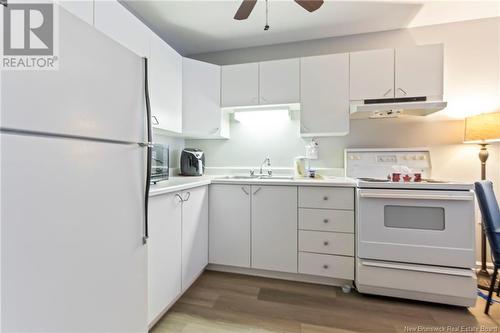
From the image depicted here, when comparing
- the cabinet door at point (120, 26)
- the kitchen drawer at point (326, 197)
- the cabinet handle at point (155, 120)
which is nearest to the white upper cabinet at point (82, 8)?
the cabinet door at point (120, 26)

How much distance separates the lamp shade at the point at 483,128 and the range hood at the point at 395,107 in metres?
0.32

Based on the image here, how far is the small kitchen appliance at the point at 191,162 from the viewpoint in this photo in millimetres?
2395

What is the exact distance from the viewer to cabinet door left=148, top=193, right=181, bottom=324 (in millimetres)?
1296

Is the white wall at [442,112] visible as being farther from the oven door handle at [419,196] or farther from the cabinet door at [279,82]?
the oven door handle at [419,196]

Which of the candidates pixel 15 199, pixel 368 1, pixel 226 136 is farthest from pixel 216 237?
pixel 368 1

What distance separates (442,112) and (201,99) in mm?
2390

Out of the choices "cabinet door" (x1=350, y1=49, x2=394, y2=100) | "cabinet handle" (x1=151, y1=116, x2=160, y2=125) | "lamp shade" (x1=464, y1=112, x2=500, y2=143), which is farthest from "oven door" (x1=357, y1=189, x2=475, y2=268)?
"cabinet handle" (x1=151, y1=116, x2=160, y2=125)

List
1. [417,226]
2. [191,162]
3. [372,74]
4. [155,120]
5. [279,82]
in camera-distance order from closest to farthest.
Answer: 1. [417,226]
2. [155,120]
3. [372,74]
4. [279,82]
5. [191,162]

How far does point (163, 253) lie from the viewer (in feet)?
4.61

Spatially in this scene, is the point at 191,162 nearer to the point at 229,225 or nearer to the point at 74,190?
the point at 229,225

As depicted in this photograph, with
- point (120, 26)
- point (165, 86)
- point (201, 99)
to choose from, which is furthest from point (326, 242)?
point (120, 26)

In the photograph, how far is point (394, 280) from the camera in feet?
5.41

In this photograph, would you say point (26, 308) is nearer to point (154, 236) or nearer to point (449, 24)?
point (154, 236)

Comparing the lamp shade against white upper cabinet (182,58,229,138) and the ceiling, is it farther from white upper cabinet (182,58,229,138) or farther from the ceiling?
white upper cabinet (182,58,229,138)
